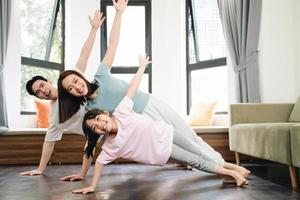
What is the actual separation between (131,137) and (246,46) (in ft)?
9.11

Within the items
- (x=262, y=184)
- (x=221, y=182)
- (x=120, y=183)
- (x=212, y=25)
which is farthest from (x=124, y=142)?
(x=212, y=25)

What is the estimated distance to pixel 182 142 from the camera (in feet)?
8.01

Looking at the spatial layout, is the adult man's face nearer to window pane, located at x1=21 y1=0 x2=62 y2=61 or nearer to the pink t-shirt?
the pink t-shirt

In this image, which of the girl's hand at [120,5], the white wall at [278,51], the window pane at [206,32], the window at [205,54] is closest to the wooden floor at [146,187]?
the girl's hand at [120,5]

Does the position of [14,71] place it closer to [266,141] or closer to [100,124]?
[100,124]

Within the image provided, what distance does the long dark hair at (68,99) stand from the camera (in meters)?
2.35

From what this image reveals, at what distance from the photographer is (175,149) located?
2424mm

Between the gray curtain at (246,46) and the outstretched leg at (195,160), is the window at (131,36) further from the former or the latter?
the outstretched leg at (195,160)

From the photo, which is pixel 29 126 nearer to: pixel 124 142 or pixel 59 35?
pixel 59 35

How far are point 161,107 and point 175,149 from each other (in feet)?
1.13

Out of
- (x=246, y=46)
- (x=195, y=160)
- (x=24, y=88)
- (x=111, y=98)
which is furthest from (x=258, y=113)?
(x=24, y=88)

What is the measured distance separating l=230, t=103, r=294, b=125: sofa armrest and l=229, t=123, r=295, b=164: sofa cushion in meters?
0.29

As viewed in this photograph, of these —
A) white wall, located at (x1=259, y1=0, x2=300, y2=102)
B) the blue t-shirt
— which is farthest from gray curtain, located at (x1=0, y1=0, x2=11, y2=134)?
white wall, located at (x1=259, y1=0, x2=300, y2=102)

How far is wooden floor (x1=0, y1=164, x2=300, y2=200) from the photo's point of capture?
215cm
